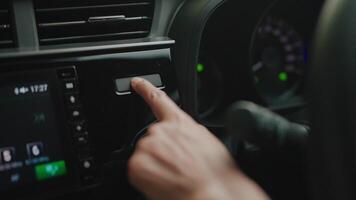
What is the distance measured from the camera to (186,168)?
2.01 ft

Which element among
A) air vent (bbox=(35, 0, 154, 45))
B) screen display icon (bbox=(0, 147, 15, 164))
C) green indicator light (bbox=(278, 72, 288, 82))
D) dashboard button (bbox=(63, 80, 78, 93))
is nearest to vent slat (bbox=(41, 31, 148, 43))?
air vent (bbox=(35, 0, 154, 45))

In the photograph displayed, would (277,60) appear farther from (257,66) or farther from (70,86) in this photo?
(70,86)

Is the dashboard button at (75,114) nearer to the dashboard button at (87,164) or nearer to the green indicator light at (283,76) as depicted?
the dashboard button at (87,164)

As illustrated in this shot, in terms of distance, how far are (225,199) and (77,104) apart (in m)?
0.43

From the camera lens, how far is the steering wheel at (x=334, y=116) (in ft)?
1.81

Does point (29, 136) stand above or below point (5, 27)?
below

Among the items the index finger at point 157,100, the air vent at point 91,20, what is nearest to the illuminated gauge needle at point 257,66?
the air vent at point 91,20

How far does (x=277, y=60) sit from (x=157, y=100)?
78cm

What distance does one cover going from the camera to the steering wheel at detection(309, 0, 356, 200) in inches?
21.7

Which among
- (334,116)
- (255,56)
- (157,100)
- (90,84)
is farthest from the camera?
(255,56)

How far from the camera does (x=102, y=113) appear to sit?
0.96 metres

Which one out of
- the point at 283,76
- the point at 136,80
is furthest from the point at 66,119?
the point at 283,76

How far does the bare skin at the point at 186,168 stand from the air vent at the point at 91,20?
1.20 feet

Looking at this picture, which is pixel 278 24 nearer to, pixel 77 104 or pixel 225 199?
pixel 77 104
